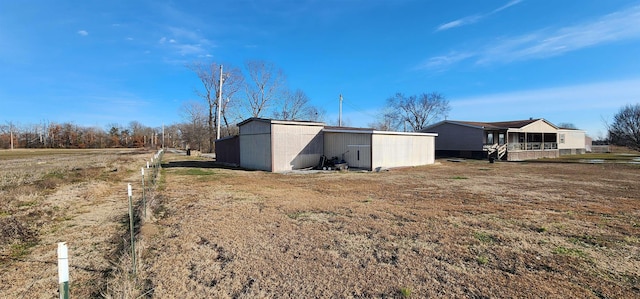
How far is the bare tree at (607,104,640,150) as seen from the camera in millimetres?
27719

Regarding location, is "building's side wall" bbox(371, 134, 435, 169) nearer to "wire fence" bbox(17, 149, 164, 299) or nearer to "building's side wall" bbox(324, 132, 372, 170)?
"building's side wall" bbox(324, 132, 372, 170)

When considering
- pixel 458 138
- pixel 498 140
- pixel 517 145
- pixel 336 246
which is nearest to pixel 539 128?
pixel 517 145

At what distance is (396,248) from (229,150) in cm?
2116

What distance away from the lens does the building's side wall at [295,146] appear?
1798cm

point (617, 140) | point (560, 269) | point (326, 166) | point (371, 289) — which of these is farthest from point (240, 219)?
point (617, 140)

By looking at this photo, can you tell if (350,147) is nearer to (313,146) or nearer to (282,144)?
(313,146)

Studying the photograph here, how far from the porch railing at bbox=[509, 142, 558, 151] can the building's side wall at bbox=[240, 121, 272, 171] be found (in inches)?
946

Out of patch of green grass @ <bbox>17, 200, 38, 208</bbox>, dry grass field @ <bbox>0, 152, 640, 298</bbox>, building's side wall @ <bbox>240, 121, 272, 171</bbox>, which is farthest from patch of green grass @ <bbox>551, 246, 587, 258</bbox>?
building's side wall @ <bbox>240, 121, 272, 171</bbox>

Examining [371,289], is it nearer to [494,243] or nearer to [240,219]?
[494,243]

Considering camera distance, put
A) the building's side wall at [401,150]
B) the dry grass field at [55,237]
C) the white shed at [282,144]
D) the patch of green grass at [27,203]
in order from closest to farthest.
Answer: the dry grass field at [55,237], the patch of green grass at [27,203], the white shed at [282,144], the building's side wall at [401,150]

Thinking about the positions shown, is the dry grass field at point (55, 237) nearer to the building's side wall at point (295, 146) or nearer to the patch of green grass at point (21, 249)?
the patch of green grass at point (21, 249)

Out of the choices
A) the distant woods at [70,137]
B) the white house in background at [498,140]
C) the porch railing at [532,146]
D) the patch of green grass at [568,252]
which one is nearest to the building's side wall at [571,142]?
the white house in background at [498,140]

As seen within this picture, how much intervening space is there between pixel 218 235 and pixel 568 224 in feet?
21.9

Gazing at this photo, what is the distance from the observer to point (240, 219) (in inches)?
255
